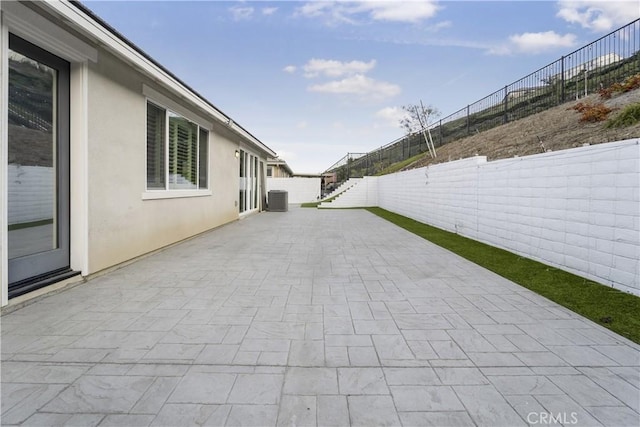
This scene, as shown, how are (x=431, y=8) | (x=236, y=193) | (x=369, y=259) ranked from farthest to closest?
(x=236, y=193)
(x=431, y=8)
(x=369, y=259)

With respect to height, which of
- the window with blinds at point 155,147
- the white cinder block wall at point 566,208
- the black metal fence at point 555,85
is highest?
the black metal fence at point 555,85

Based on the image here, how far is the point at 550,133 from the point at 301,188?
1971 cm

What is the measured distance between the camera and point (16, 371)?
216 cm

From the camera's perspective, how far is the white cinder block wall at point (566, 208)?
3588mm

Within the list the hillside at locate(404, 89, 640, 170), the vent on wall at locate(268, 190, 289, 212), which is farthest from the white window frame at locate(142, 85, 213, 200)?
the vent on wall at locate(268, 190, 289, 212)

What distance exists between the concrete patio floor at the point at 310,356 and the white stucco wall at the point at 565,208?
3.30 feet

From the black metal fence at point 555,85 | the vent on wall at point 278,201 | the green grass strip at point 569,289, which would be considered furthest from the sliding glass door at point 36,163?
the vent on wall at point 278,201

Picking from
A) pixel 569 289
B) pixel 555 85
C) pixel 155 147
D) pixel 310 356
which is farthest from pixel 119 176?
pixel 555 85

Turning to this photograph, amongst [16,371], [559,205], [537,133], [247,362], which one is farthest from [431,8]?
[16,371]

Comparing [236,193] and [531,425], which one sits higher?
[236,193]

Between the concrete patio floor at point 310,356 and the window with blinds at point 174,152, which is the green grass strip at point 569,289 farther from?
the window with blinds at point 174,152

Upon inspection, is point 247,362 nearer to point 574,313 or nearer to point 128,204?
point 574,313

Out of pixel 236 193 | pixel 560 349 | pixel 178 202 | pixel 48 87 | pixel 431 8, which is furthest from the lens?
pixel 236 193

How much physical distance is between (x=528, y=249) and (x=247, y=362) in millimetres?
4955
